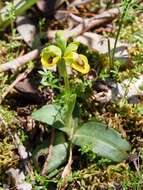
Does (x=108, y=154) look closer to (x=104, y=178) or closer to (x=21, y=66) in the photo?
(x=104, y=178)

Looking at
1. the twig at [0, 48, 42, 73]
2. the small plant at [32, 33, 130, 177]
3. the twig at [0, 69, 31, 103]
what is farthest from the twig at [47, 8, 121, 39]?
the small plant at [32, 33, 130, 177]

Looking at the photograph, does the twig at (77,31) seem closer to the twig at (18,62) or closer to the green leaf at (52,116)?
the twig at (18,62)

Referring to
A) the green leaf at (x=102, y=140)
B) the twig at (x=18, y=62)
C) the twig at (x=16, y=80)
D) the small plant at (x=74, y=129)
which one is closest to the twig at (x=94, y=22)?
the twig at (x=18, y=62)

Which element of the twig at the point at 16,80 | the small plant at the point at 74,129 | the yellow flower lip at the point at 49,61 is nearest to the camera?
the yellow flower lip at the point at 49,61

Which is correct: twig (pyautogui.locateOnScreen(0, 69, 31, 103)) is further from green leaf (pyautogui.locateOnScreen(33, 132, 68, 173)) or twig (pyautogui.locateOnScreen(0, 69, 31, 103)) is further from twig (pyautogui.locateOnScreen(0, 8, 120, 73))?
green leaf (pyautogui.locateOnScreen(33, 132, 68, 173))

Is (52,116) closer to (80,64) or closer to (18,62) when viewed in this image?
(80,64)

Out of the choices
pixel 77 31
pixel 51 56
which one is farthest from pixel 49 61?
pixel 77 31
